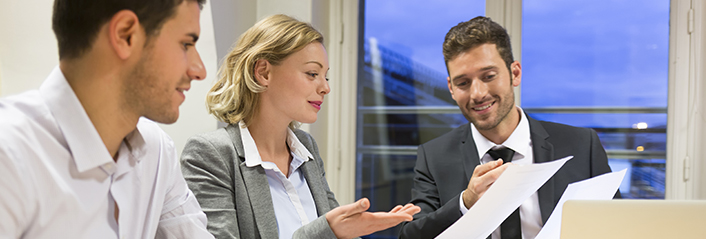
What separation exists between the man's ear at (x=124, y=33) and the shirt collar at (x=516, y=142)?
1.26 metres

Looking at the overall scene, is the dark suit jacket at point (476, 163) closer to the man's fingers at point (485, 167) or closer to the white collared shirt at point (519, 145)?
the white collared shirt at point (519, 145)

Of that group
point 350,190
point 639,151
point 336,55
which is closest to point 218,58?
point 336,55

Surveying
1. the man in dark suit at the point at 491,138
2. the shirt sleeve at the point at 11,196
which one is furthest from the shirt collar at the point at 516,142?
the shirt sleeve at the point at 11,196

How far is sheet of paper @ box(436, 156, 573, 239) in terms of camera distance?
1.07 m

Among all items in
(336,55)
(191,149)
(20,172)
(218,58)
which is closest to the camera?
(20,172)

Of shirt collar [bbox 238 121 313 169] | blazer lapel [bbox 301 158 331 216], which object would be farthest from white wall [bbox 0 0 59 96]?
blazer lapel [bbox 301 158 331 216]

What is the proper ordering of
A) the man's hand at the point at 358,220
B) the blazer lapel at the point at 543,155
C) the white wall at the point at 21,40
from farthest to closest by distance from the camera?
the white wall at the point at 21,40, the blazer lapel at the point at 543,155, the man's hand at the point at 358,220

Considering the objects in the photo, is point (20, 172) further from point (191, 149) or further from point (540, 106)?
point (540, 106)

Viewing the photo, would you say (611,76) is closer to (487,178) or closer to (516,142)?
(516,142)

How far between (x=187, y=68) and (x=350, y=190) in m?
1.90

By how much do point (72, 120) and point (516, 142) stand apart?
1399 mm

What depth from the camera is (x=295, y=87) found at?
1417 millimetres

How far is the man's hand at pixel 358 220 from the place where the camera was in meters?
1.17

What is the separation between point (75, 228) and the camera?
0.75 m
